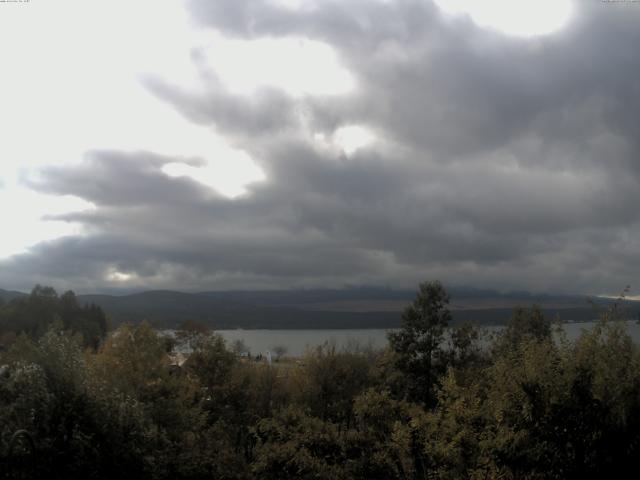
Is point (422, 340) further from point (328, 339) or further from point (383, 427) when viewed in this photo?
→ point (383, 427)

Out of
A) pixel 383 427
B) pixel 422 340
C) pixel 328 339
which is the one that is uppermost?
pixel 422 340

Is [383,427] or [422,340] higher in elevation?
[422,340]

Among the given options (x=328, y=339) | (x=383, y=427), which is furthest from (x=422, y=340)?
(x=383, y=427)

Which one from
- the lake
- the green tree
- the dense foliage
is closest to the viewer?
the dense foliage

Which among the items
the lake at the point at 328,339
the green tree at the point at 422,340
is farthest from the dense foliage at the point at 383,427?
the green tree at the point at 422,340

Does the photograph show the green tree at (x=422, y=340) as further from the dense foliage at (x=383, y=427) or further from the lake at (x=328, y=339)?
the dense foliage at (x=383, y=427)

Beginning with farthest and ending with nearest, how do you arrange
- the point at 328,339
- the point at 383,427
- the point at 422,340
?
the point at 328,339
the point at 422,340
the point at 383,427

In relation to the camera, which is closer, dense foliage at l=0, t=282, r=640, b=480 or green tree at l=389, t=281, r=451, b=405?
dense foliage at l=0, t=282, r=640, b=480

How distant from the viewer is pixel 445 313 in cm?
3616

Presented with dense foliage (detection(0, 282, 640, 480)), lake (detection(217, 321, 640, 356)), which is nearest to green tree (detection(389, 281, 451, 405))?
lake (detection(217, 321, 640, 356))

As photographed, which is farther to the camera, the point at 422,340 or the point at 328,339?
the point at 328,339

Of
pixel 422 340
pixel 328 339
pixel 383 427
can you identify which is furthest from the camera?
pixel 328 339

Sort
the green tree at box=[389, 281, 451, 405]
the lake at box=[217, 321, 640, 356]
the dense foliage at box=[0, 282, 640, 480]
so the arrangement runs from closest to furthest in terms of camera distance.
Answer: the dense foliage at box=[0, 282, 640, 480], the lake at box=[217, 321, 640, 356], the green tree at box=[389, 281, 451, 405]

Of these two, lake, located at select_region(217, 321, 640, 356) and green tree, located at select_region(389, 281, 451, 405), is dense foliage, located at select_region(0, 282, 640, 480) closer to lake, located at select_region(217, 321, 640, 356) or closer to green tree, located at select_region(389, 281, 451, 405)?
lake, located at select_region(217, 321, 640, 356)
